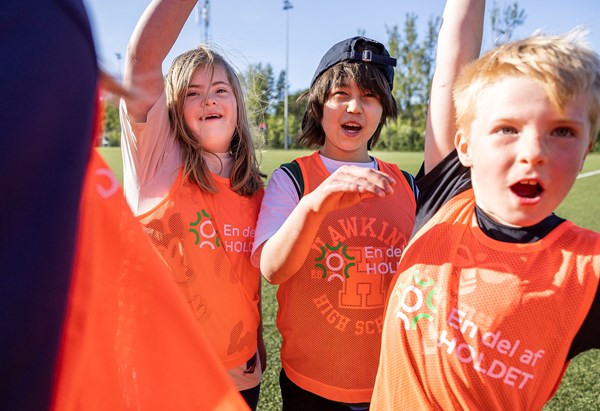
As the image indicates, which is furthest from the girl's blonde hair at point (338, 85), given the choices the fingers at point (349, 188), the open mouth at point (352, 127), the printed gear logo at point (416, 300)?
the printed gear logo at point (416, 300)

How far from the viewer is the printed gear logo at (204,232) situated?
1907 mm

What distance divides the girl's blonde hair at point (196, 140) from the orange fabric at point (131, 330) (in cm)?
119

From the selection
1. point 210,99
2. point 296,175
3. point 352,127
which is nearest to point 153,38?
point 210,99

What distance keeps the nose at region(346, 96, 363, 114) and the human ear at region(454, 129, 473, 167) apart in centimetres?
65

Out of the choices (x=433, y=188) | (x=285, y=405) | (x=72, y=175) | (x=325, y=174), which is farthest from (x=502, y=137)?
(x=285, y=405)

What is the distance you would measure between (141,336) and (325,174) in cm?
123

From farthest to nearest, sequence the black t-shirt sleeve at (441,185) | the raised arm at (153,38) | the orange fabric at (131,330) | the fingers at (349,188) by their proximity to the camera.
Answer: the raised arm at (153,38), the black t-shirt sleeve at (441,185), the fingers at (349,188), the orange fabric at (131,330)

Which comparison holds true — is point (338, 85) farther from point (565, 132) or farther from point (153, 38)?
point (565, 132)

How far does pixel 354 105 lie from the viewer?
198cm

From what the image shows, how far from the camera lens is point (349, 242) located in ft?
5.94

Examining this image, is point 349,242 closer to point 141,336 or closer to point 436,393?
point 436,393

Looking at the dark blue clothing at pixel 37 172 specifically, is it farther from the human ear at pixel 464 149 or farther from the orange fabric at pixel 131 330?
the human ear at pixel 464 149

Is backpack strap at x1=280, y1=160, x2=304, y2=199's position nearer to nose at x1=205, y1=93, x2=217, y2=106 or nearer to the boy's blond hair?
nose at x1=205, y1=93, x2=217, y2=106

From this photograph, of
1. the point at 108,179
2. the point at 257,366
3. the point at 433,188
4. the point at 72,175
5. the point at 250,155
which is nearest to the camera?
the point at 72,175
